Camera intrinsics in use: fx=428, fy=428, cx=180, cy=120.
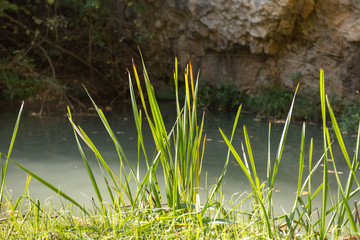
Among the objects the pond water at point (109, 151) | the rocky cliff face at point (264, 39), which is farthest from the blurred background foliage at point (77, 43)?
the pond water at point (109, 151)

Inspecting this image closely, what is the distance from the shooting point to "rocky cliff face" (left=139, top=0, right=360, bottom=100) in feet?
18.2

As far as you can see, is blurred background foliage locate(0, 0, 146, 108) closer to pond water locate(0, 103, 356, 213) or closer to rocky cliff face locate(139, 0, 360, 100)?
rocky cliff face locate(139, 0, 360, 100)

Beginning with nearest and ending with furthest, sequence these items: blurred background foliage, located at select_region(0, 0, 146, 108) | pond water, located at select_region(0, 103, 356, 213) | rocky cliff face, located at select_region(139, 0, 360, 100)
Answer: pond water, located at select_region(0, 103, 356, 213) → rocky cliff face, located at select_region(139, 0, 360, 100) → blurred background foliage, located at select_region(0, 0, 146, 108)

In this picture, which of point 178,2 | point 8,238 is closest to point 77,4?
point 178,2

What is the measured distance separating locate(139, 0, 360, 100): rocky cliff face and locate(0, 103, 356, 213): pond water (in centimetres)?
91

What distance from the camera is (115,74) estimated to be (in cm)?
752

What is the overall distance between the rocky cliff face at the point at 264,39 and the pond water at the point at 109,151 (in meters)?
0.91

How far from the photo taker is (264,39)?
20.2 ft

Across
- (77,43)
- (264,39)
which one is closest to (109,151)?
(264,39)

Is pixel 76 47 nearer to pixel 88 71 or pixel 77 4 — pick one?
pixel 88 71

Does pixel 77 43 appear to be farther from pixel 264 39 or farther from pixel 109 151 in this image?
pixel 109 151

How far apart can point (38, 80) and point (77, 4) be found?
138 centimetres

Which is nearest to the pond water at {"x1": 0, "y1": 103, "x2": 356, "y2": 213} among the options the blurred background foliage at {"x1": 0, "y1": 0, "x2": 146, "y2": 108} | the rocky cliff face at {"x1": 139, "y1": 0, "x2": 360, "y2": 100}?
the rocky cliff face at {"x1": 139, "y1": 0, "x2": 360, "y2": 100}

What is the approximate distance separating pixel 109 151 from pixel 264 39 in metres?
3.30
